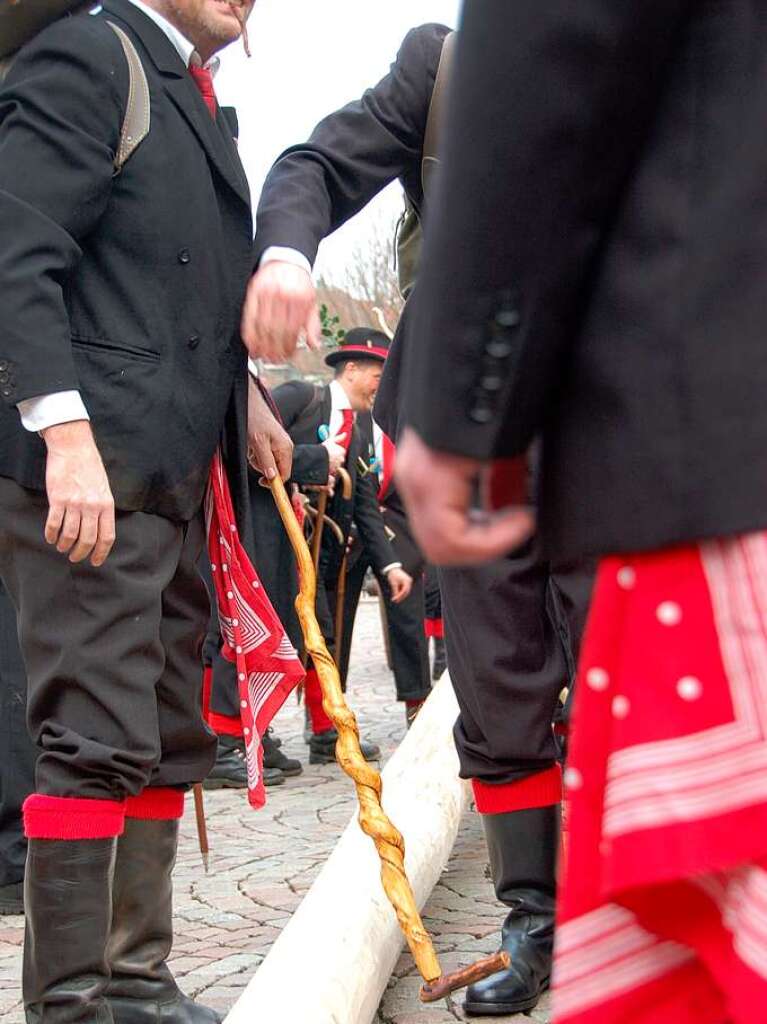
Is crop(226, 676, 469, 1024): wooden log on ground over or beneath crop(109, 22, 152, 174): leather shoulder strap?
beneath

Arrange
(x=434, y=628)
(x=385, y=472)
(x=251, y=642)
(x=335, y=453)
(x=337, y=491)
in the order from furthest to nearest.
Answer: (x=434, y=628) < (x=385, y=472) < (x=337, y=491) < (x=335, y=453) < (x=251, y=642)

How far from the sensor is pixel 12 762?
→ 151 inches

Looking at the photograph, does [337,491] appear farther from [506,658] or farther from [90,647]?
[90,647]

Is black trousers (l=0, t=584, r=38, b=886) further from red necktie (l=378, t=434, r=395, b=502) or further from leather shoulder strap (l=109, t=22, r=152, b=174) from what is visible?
red necktie (l=378, t=434, r=395, b=502)

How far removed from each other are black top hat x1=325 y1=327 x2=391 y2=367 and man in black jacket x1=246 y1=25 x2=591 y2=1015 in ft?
16.8

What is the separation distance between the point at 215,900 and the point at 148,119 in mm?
2136

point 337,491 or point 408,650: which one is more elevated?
point 337,491

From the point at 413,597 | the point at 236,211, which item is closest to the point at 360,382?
the point at 413,597

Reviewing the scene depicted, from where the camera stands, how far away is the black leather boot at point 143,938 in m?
2.69

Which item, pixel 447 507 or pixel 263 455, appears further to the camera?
pixel 263 455

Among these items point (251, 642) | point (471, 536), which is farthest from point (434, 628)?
point (471, 536)

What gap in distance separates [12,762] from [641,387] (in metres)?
3.12

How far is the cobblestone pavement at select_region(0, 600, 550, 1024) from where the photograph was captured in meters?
3.03

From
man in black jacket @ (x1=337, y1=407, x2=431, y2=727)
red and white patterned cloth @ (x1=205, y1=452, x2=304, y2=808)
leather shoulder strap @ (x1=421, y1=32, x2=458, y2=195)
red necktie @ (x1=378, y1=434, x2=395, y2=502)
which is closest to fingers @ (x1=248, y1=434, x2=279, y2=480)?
red and white patterned cloth @ (x1=205, y1=452, x2=304, y2=808)
